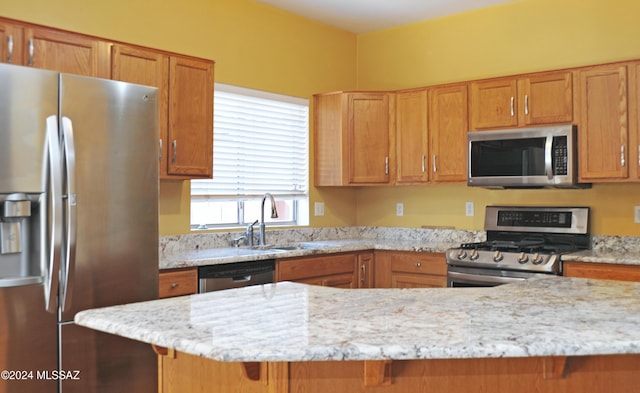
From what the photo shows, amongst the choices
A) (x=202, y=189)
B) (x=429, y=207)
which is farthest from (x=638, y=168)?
(x=202, y=189)

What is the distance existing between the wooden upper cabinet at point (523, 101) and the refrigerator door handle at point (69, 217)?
2874 millimetres

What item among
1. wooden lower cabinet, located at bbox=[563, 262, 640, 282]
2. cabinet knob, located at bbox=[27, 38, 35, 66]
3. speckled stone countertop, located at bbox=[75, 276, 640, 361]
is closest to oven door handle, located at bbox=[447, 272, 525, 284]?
wooden lower cabinet, located at bbox=[563, 262, 640, 282]

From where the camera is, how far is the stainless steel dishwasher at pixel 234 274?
350cm

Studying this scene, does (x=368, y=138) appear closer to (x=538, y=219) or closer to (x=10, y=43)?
(x=538, y=219)

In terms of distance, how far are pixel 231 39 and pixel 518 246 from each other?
8.15 ft

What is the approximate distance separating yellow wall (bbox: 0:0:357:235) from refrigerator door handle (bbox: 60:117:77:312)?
111 cm

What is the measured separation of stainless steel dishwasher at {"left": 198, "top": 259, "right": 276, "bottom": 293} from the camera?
138 inches

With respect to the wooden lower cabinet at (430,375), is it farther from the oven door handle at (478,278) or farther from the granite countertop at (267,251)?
the oven door handle at (478,278)

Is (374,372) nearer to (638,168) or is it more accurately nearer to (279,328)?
(279,328)

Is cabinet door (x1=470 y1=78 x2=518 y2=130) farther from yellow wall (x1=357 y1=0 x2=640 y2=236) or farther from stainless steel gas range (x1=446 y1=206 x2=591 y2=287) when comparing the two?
stainless steel gas range (x1=446 y1=206 x2=591 y2=287)

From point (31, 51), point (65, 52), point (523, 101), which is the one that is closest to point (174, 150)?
point (65, 52)

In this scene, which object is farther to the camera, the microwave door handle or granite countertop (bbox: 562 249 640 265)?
the microwave door handle

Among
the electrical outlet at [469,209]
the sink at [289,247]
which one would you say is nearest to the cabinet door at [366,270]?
the sink at [289,247]

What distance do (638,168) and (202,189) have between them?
283cm
